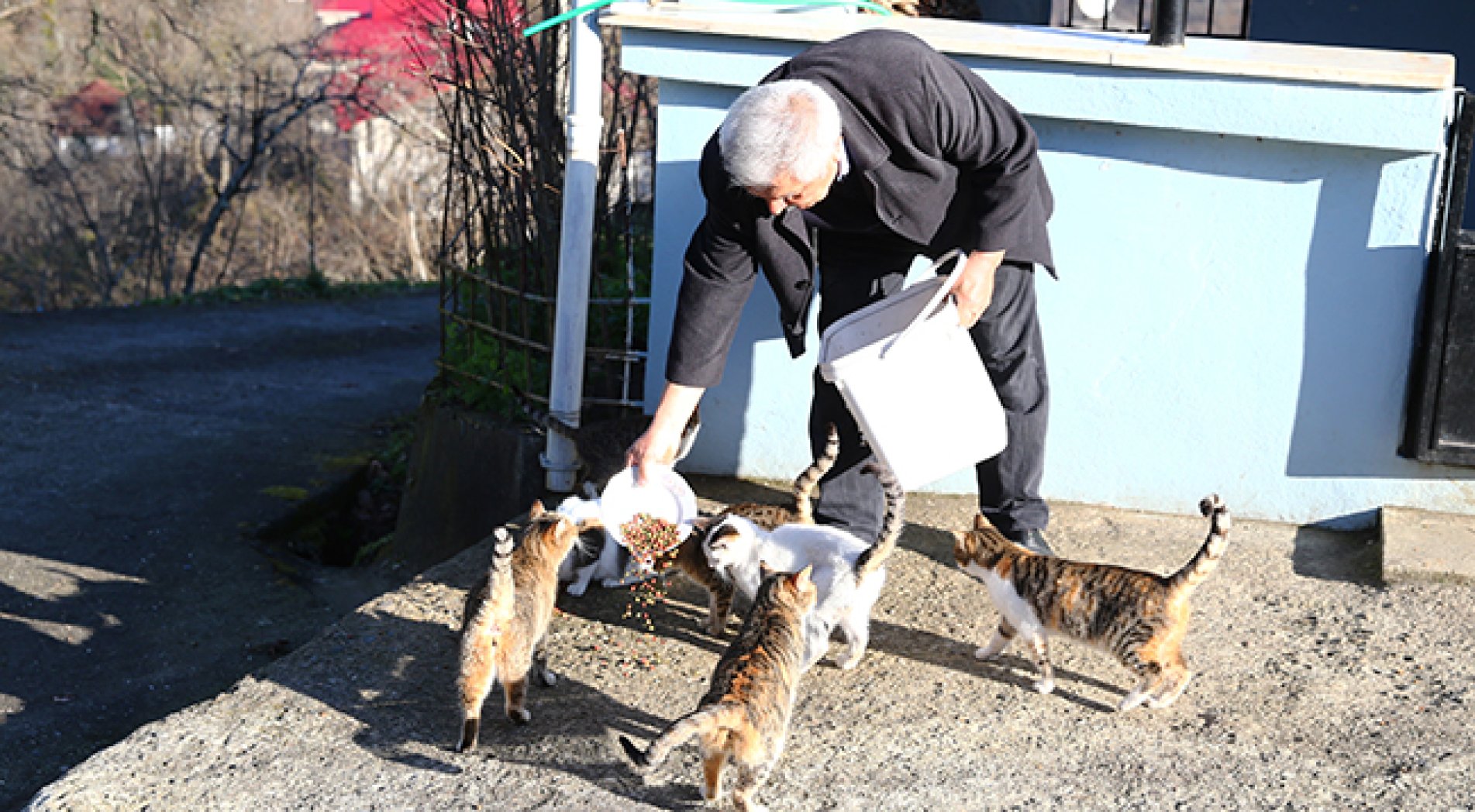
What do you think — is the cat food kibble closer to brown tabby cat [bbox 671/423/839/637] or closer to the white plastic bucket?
brown tabby cat [bbox 671/423/839/637]

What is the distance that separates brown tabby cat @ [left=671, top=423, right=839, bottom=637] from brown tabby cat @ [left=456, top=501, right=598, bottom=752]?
50 centimetres

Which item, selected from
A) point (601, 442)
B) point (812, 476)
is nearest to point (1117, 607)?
point (812, 476)

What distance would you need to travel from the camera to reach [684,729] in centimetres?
292

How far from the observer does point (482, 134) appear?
575 cm

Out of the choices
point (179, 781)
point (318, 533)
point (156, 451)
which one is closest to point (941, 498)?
point (179, 781)

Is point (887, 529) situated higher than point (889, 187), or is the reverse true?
point (889, 187)

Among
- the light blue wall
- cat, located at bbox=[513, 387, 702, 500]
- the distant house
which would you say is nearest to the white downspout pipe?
cat, located at bbox=[513, 387, 702, 500]

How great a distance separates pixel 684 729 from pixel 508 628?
80 centimetres

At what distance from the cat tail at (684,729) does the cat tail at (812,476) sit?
4.31 feet

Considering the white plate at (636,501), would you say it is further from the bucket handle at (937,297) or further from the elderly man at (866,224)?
the bucket handle at (937,297)

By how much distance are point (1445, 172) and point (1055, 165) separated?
1.31m

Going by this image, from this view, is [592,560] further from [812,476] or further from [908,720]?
[908,720]

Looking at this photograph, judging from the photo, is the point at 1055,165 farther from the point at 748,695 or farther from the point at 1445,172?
the point at 748,695

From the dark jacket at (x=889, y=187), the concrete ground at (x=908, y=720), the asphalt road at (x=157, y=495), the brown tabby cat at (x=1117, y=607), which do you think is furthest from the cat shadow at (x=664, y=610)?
the asphalt road at (x=157, y=495)
